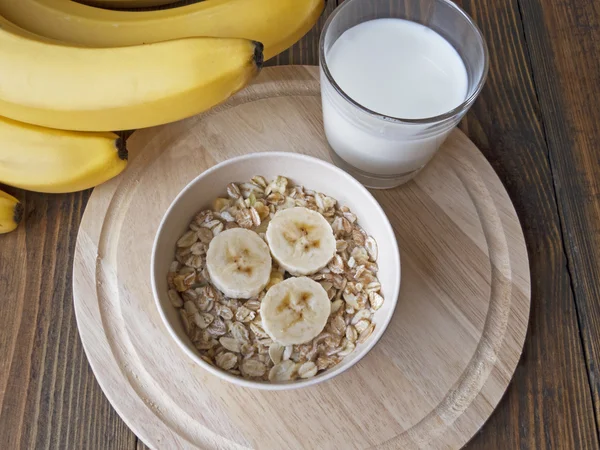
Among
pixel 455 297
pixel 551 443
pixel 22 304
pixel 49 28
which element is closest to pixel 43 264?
pixel 22 304

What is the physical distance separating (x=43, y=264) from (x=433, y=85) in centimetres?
58

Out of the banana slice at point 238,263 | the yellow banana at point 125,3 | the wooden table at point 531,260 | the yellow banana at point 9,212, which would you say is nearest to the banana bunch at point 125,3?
the yellow banana at point 125,3

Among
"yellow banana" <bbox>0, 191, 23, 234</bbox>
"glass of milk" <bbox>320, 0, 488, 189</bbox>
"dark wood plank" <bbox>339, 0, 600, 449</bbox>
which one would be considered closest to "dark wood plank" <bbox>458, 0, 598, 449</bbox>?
"dark wood plank" <bbox>339, 0, 600, 449</bbox>

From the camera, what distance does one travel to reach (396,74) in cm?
73

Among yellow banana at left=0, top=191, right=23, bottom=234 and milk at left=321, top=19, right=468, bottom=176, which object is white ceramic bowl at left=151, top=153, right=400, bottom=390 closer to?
milk at left=321, top=19, right=468, bottom=176

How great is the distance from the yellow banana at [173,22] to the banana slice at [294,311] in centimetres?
34

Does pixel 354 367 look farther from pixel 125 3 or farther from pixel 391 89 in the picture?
pixel 125 3

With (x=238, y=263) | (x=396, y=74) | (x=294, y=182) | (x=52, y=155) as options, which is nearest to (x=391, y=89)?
(x=396, y=74)

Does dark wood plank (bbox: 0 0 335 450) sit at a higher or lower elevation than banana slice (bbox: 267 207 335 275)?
lower

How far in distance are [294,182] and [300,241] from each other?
10cm

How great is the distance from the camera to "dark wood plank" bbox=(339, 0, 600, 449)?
0.76m

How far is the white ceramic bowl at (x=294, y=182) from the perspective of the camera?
2.22ft

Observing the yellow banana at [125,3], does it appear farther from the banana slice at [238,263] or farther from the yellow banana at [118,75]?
the banana slice at [238,263]

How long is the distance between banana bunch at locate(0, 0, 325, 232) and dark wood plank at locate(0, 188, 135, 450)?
5 cm
